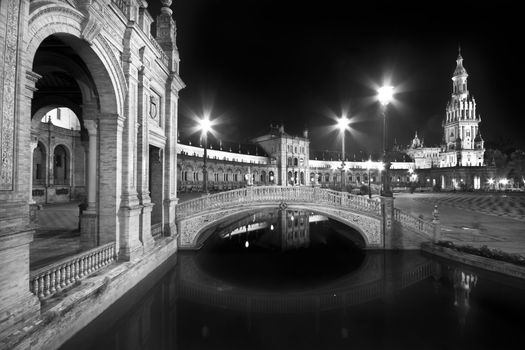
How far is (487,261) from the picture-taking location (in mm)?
12109

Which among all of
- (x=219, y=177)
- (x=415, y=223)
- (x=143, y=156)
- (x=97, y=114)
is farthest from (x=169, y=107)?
(x=219, y=177)

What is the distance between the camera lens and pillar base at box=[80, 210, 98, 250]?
972cm

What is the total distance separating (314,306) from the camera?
32.9 ft

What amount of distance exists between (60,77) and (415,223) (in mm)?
18908

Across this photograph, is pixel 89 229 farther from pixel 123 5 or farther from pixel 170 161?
pixel 123 5

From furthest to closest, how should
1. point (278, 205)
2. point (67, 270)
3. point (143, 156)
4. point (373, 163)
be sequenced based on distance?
1. point (373, 163)
2. point (278, 205)
3. point (143, 156)
4. point (67, 270)

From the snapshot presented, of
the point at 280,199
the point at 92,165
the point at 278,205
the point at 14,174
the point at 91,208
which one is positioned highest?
the point at 92,165

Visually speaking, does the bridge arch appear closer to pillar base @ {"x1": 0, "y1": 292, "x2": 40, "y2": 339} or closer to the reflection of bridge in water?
the reflection of bridge in water

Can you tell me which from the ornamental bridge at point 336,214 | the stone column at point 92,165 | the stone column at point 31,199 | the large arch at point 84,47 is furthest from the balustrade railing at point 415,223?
the stone column at point 31,199

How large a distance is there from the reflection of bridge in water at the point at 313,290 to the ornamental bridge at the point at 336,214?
162 cm

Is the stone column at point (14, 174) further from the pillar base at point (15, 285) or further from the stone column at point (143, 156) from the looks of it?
the stone column at point (143, 156)

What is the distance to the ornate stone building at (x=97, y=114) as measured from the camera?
532 centimetres

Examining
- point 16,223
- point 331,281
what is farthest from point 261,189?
point 16,223

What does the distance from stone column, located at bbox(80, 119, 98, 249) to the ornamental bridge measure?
5.51m
